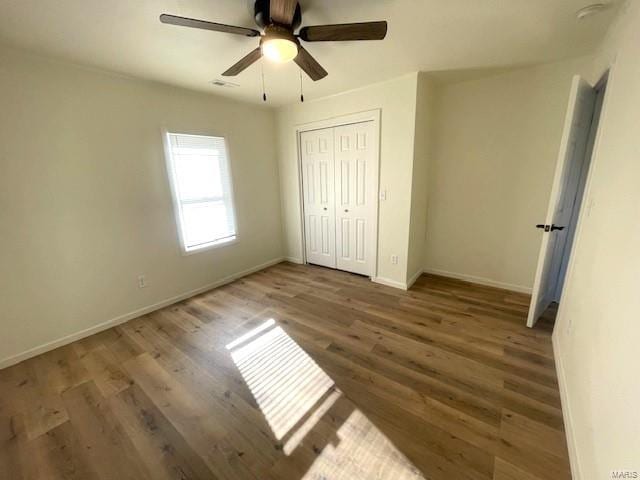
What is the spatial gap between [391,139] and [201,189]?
2.34m

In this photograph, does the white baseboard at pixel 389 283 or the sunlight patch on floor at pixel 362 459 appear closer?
the sunlight patch on floor at pixel 362 459

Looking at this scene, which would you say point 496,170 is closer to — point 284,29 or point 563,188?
point 563,188

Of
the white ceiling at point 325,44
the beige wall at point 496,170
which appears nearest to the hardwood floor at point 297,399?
the beige wall at point 496,170

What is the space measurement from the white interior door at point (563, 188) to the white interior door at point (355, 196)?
164 centimetres

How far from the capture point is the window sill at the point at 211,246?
120 inches

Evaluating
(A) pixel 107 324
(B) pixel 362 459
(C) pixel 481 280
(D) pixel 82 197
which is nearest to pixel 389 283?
(C) pixel 481 280

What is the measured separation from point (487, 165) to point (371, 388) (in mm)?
2742

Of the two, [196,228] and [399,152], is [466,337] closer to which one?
[399,152]

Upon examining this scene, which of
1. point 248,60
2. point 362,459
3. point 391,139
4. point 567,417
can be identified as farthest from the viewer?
point 391,139

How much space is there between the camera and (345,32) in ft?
4.67

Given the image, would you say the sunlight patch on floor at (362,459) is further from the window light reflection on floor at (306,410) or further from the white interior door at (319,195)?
the white interior door at (319,195)

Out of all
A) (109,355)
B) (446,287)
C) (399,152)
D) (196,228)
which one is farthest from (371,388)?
(196,228)

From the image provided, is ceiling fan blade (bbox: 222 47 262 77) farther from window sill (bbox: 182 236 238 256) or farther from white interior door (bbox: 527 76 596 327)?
white interior door (bbox: 527 76 596 327)

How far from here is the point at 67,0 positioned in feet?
4.53
